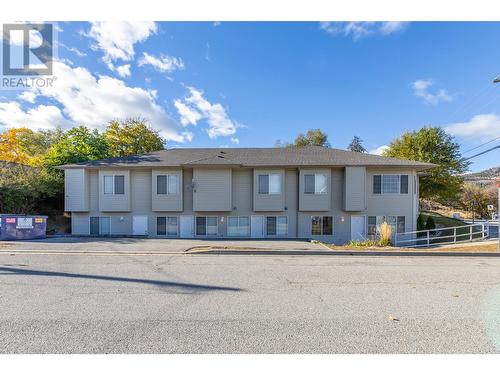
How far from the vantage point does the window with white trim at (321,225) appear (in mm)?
16672

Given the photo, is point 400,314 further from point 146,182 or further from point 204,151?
point 204,151

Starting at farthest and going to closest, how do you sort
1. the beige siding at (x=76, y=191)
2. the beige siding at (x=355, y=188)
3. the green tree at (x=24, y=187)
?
the green tree at (x=24, y=187) → the beige siding at (x=76, y=191) → the beige siding at (x=355, y=188)

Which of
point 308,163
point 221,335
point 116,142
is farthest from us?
point 116,142

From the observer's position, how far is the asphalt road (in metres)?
3.28

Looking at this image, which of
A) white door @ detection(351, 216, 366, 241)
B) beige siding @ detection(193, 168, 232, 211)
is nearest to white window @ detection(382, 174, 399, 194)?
white door @ detection(351, 216, 366, 241)

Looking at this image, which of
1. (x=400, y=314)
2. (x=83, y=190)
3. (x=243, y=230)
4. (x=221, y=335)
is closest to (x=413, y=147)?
(x=243, y=230)

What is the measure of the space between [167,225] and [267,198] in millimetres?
7471

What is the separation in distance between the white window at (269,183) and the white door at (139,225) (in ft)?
28.3

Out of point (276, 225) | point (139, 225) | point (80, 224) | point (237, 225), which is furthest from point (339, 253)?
point (80, 224)

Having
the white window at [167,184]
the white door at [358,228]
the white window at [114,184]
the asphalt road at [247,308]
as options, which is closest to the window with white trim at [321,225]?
the white door at [358,228]

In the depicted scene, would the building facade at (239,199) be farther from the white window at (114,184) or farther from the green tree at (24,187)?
the green tree at (24,187)

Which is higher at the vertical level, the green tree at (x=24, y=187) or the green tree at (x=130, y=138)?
the green tree at (x=130, y=138)

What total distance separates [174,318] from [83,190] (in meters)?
16.8
